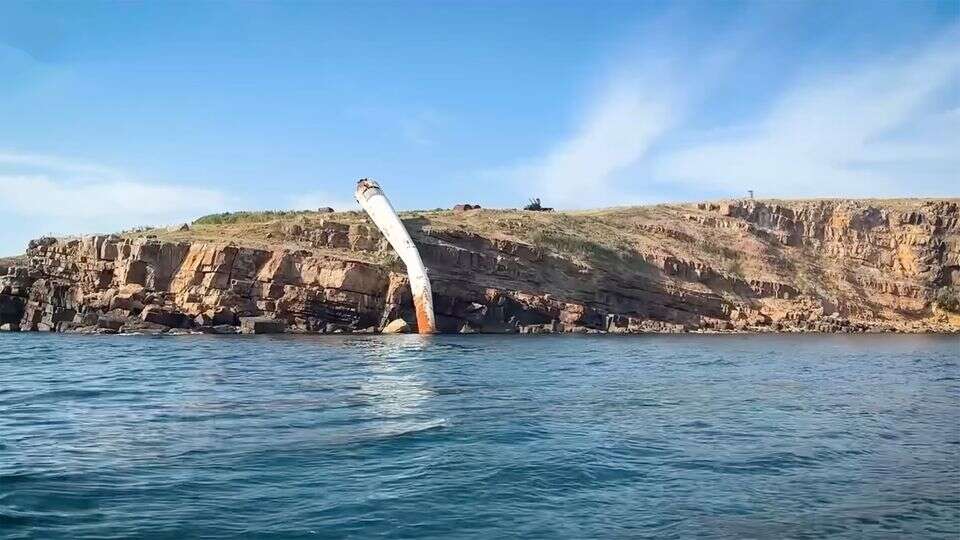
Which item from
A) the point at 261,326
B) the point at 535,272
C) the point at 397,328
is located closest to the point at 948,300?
the point at 535,272

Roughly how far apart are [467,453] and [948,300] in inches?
2602

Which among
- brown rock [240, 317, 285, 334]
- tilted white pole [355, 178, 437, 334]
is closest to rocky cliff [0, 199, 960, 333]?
brown rock [240, 317, 285, 334]

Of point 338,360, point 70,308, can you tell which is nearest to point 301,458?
point 338,360

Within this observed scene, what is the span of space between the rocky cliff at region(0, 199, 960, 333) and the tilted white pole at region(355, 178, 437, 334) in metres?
1.37

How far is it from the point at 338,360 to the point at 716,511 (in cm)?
1863

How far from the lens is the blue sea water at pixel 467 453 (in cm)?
796

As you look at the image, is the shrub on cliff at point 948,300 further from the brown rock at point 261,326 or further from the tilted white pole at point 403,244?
the brown rock at point 261,326

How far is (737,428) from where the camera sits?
13.4 metres

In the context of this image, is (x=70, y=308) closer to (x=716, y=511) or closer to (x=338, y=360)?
(x=338, y=360)

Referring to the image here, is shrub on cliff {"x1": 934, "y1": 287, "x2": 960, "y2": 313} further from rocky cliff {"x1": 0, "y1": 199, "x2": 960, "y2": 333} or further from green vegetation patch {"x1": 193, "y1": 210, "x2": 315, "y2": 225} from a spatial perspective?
green vegetation patch {"x1": 193, "y1": 210, "x2": 315, "y2": 225}

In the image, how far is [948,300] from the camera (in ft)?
214

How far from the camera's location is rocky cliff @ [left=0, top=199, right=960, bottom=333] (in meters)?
44.0

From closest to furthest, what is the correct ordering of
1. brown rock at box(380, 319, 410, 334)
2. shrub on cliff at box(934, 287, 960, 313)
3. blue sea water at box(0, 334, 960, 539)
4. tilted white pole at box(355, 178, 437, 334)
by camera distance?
blue sea water at box(0, 334, 960, 539) < brown rock at box(380, 319, 410, 334) < tilted white pole at box(355, 178, 437, 334) < shrub on cliff at box(934, 287, 960, 313)

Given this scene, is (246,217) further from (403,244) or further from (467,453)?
(467,453)
